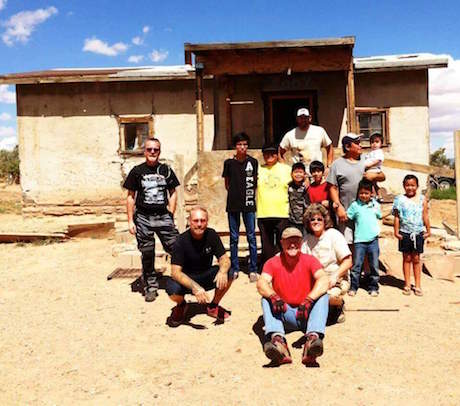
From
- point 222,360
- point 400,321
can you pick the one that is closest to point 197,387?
point 222,360

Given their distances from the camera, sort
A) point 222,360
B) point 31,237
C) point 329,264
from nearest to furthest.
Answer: point 222,360, point 329,264, point 31,237

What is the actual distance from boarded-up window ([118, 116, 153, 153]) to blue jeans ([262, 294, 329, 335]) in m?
7.84

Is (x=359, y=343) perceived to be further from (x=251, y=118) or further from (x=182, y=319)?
(x=251, y=118)

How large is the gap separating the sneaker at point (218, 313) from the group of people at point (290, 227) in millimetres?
11

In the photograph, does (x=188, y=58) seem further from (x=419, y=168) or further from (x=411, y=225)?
(x=411, y=225)

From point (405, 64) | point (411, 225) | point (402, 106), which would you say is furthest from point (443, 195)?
point (411, 225)

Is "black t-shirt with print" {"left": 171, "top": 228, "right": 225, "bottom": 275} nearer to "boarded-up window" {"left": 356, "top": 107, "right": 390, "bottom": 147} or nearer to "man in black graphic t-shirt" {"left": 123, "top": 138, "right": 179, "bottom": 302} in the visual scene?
"man in black graphic t-shirt" {"left": 123, "top": 138, "right": 179, "bottom": 302}

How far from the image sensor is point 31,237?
8.98 meters

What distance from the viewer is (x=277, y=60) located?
8289mm

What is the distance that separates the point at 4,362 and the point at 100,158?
7.79 m

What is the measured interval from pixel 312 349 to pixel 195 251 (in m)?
1.51

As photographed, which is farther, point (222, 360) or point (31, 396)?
point (222, 360)

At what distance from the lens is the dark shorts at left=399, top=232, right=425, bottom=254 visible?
5086mm

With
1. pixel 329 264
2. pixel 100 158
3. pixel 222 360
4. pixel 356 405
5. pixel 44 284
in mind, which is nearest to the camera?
pixel 356 405
